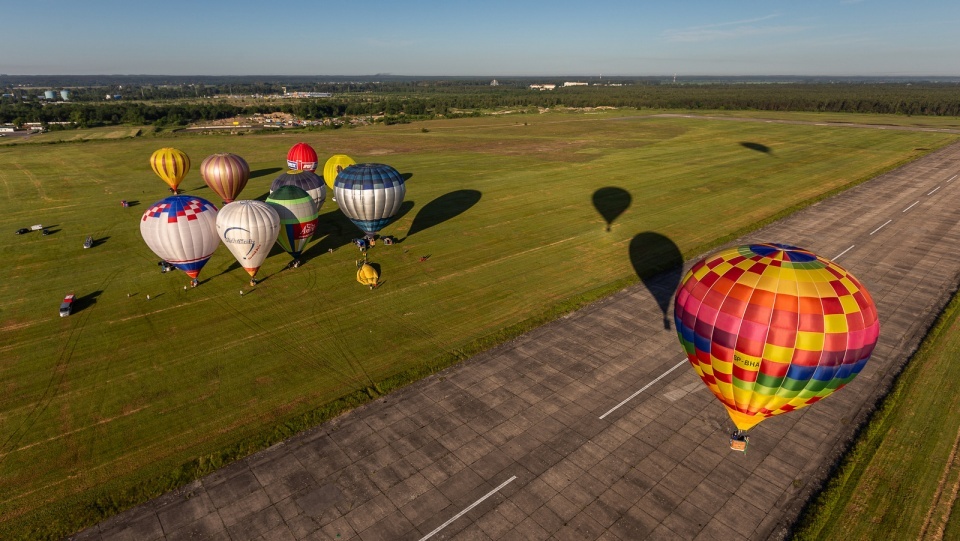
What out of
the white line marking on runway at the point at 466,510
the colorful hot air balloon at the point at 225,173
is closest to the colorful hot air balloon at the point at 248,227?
the colorful hot air balloon at the point at 225,173

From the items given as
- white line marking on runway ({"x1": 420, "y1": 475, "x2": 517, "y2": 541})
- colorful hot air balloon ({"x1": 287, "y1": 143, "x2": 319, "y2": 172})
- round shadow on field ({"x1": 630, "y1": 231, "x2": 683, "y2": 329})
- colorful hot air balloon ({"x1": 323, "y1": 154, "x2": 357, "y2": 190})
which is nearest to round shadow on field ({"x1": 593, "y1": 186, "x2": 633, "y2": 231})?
round shadow on field ({"x1": 630, "y1": 231, "x2": 683, "y2": 329})

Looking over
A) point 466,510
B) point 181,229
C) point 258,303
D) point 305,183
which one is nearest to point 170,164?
point 305,183

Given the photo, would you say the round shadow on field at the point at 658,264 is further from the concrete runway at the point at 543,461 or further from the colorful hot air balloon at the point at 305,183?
the colorful hot air balloon at the point at 305,183

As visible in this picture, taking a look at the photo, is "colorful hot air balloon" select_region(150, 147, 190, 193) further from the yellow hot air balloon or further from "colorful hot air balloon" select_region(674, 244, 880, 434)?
"colorful hot air balloon" select_region(674, 244, 880, 434)

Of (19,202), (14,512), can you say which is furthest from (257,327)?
(19,202)

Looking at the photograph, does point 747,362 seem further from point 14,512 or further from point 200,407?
point 14,512

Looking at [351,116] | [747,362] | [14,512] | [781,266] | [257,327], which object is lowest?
[14,512]

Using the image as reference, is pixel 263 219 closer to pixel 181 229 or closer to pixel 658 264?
pixel 181 229

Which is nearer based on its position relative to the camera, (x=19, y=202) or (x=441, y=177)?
(x=19, y=202)
